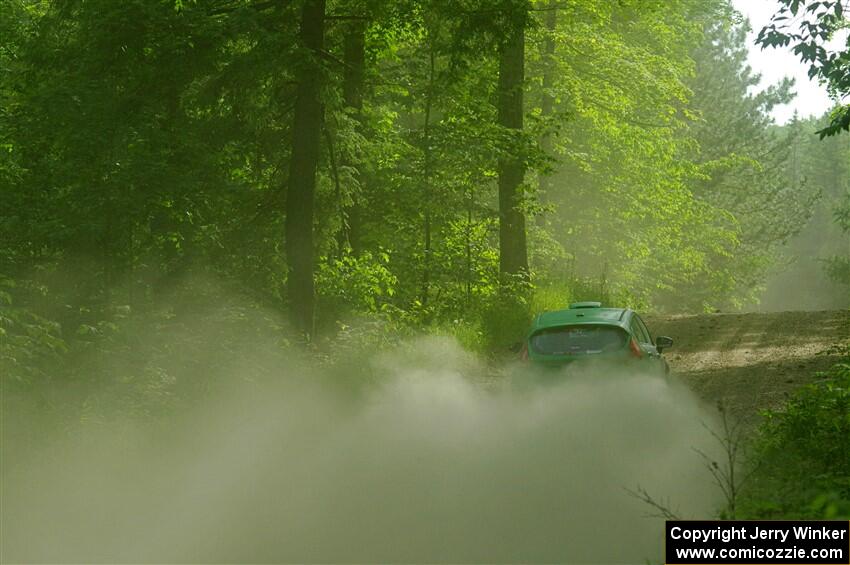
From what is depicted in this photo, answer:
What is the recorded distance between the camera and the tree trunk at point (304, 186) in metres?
20.8

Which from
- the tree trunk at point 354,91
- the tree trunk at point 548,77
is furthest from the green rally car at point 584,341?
the tree trunk at point 548,77

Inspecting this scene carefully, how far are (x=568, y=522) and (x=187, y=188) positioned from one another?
434 inches

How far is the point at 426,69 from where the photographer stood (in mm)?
25984

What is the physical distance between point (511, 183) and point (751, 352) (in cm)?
757

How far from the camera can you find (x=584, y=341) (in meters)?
14.9

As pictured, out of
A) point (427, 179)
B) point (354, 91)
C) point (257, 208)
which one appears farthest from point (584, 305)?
point (354, 91)

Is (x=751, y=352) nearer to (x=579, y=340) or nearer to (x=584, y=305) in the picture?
(x=584, y=305)

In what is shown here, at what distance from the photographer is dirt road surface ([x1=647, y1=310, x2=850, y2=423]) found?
18.6 metres

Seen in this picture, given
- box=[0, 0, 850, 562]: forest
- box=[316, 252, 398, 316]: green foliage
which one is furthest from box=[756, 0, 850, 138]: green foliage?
box=[316, 252, 398, 316]: green foliage

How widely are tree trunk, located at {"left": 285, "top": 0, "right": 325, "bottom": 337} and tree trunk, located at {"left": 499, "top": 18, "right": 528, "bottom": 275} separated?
24.6 feet

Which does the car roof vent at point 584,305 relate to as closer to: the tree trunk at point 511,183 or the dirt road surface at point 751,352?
the dirt road surface at point 751,352

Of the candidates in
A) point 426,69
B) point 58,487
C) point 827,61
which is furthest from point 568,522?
point 426,69

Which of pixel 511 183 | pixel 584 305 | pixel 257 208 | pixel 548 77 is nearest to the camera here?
pixel 584 305

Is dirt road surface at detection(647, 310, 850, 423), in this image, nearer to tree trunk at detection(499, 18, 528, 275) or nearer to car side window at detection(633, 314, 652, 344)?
car side window at detection(633, 314, 652, 344)
